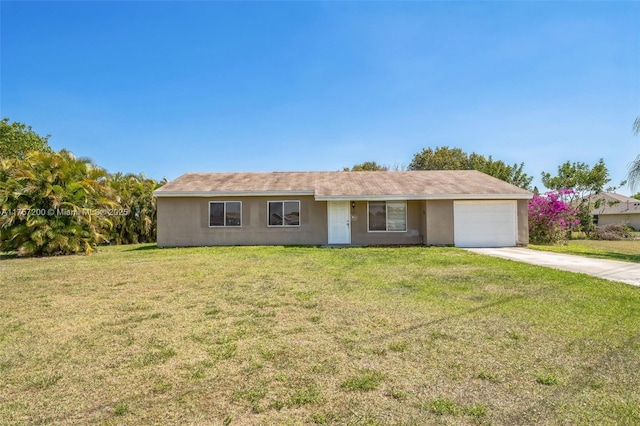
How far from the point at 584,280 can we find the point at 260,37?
1367cm

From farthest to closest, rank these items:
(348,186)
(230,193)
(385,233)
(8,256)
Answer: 1. (348,186)
2. (385,233)
3. (230,193)
4. (8,256)

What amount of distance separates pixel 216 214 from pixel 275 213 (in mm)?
2724

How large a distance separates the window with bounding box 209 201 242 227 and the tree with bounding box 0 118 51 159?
24.3m

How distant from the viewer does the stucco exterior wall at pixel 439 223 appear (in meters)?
14.0

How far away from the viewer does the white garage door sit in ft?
46.4

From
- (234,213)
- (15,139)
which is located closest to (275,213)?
(234,213)

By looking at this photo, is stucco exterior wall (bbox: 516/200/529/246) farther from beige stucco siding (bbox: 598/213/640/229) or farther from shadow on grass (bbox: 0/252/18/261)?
beige stucco siding (bbox: 598/213/640/229)

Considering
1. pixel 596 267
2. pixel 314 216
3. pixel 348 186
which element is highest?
pixel 348 186

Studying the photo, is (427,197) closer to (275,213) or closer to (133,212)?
(275,213)

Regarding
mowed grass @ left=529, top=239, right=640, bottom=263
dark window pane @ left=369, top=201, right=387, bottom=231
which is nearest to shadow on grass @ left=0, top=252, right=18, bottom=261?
dark window pane @ left=369, top=201, right=387, bottom=231

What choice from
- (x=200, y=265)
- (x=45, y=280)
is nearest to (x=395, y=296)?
(x=200, y=265)

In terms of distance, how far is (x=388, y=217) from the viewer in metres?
14.8

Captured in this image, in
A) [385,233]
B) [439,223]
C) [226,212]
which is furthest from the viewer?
[226,212]

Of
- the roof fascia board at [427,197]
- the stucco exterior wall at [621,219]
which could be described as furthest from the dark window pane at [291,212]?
the stucco exterior wall at [621,219]
